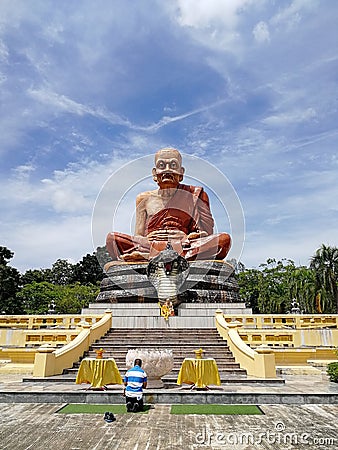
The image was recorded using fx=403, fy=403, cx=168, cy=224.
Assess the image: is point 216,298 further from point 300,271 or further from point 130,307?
point 300,271

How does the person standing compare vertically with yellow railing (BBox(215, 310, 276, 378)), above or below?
below

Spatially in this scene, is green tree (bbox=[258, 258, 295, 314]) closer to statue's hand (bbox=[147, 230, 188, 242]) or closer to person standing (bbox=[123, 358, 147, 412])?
statue's hand (bbox=[147, 230, 188, 242])

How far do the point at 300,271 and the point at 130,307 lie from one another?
26.7 m

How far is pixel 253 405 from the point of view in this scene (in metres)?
7.61

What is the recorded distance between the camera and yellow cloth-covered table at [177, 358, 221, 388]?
845 cm

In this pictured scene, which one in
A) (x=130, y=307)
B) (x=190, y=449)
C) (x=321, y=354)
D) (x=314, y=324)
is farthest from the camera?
(x=130, y=307)

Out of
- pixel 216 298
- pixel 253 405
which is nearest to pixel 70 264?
pixel 216 298

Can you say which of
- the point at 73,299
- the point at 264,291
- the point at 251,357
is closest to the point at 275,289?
the point at 264,291

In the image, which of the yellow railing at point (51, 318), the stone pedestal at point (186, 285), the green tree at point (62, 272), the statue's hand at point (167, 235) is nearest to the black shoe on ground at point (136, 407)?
the yellow railing at point (51, 318)

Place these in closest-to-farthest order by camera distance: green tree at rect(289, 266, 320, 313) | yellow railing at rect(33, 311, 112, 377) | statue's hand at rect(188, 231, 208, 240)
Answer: yellow railing at rect(33, 311, 112, 377) → statue's hand at rect(188, 231, 208, 240) → green tree at rect(289, 266, 320, 313)

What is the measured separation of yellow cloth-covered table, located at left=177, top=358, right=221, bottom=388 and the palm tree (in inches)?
949

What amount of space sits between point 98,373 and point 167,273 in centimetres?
914

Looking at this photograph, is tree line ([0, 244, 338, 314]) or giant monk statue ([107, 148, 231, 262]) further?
tree line ([0, 244, 338, 314])

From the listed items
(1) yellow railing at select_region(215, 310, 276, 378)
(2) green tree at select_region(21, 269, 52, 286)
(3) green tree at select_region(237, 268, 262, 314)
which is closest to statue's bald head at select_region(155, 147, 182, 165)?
(1) yellow railing at select_region(215, 310, 276, 378)
